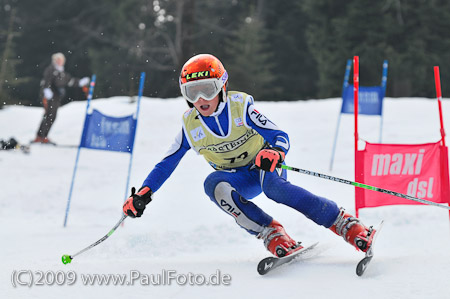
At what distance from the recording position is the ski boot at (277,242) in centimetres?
346

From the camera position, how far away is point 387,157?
4629 mm

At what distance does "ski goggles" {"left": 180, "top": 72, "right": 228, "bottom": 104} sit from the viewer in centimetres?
350

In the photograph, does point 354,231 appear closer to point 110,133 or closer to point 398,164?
point 398,164

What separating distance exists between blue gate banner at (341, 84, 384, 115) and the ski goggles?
5387mm

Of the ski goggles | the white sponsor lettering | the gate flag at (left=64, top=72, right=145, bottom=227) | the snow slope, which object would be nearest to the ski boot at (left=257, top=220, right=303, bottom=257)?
the snow slope

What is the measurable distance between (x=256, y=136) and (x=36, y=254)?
2022 millimetres

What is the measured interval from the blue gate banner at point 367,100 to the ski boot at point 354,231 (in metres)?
5.31

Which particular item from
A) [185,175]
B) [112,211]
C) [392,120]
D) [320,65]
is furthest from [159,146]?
[320,65]

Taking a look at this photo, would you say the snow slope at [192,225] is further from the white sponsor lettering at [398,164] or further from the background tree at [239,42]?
the background tree at [239,42]

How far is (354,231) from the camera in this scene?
3359mm

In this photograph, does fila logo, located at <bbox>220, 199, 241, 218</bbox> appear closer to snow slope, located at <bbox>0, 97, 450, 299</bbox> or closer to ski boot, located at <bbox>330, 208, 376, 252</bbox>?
snow slope, located at <bbox>0, 97, 450, 299</bbox>

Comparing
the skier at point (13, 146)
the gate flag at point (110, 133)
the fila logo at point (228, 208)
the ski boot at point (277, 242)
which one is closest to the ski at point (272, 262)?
the ski boot at point (277, 242)

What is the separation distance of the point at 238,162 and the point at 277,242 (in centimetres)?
64

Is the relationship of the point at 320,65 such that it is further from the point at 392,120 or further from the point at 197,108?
the point at 197,108
